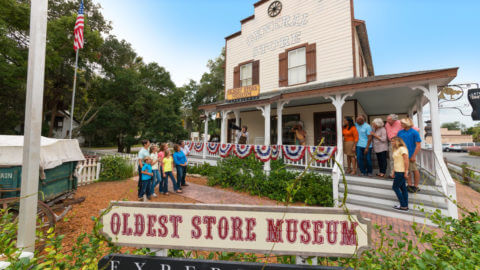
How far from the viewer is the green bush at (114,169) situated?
9.62 metres

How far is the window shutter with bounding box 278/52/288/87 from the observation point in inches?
428

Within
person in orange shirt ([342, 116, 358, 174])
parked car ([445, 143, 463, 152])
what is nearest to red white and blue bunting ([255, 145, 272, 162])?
person in orange shirt ([342, 116, 358, 174])

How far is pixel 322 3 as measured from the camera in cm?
977

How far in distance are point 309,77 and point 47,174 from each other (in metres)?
10.8

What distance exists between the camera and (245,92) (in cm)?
1069

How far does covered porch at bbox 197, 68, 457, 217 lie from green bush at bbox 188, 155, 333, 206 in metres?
0.43

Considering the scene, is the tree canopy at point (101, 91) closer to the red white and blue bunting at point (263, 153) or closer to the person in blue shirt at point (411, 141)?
the red white and blue bunting at point (263, 153)

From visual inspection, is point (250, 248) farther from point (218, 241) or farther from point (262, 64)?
point (262, 64)

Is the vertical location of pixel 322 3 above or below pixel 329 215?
above

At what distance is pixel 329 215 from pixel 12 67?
16095 millimetres

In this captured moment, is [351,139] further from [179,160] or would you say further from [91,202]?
[91,202]

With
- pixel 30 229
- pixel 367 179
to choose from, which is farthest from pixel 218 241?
pixel 367 179

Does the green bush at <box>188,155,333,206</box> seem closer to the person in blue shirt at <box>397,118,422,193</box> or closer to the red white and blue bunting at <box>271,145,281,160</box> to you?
the red white and blue bunting at <box>271,145,281,160</box>

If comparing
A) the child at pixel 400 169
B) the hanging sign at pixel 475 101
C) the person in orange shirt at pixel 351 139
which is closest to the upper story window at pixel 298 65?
the person in orange shirt at pixel 351 139
